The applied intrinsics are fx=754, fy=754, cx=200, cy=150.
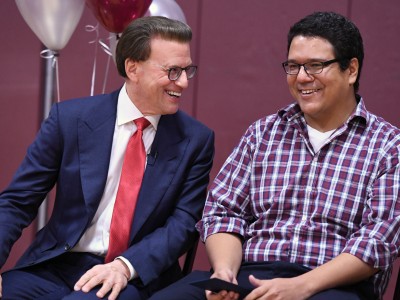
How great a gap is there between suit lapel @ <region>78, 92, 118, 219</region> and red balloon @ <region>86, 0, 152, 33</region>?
46cm

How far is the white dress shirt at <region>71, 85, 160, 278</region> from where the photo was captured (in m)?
2.52

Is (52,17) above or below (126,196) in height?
above

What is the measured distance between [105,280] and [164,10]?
1.19 meters

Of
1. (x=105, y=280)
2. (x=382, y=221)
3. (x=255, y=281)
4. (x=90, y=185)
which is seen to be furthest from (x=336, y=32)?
(x=105, y=280)

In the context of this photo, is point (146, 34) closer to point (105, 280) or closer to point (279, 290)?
point (105, 280)

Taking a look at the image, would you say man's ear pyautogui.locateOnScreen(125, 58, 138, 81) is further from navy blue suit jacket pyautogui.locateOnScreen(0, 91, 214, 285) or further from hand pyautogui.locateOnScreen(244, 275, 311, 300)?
hand pyautogui.locateOnScreen(244, 275, 311, 300)

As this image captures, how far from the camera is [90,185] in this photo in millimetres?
2479

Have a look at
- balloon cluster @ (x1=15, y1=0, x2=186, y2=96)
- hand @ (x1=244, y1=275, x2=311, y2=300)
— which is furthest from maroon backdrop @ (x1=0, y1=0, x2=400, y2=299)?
hand @ (x1=244, y1=275, x2=311, y2=300)

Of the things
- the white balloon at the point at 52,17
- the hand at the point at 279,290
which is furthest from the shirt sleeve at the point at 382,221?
the white balloon at the point at 52,17

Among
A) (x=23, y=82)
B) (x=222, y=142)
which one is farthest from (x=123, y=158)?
(x=23, y=82)

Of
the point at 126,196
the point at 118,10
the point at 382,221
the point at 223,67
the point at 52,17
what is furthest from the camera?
the point at 223,67

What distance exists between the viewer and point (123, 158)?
2545mm

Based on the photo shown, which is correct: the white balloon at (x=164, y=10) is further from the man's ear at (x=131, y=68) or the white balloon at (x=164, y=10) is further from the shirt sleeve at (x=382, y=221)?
the shirt sleeve at (x=382, y=221)

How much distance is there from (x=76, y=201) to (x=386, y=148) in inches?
40.3
